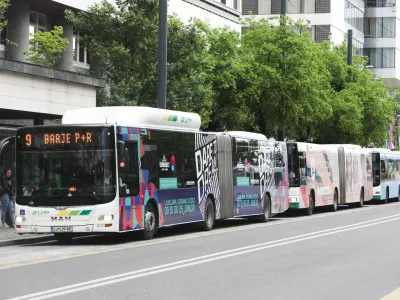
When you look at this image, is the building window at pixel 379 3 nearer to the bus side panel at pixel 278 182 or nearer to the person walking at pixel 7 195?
the bus side panel at pixel 278 182

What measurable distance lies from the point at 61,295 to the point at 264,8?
75.6 metres

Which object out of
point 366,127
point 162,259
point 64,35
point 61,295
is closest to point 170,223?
point 162,259

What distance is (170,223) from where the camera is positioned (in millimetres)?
23391

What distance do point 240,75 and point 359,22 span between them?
5316 cm

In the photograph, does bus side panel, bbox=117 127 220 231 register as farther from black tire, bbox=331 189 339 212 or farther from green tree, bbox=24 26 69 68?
black tire, bbox=331 189 339 212

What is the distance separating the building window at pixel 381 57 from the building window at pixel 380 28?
153cm

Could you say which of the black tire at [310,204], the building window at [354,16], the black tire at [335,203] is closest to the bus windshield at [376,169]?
the black tire at [335,203]

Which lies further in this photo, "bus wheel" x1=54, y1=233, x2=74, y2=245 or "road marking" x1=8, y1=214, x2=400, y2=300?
"bus wheel" x1=54, y1=233, x2=74, y2=245

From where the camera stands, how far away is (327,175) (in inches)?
1599

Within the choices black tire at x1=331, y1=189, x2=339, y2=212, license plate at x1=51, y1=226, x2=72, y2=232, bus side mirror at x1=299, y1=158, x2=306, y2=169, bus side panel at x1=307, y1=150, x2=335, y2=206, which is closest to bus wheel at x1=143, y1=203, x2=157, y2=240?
license plate at x1=51, y1=226, x2=72, y2=232

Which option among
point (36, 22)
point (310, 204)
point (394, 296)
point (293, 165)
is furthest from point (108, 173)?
point (36, 22)

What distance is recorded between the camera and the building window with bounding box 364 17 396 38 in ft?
306

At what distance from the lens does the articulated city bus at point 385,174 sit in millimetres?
49875

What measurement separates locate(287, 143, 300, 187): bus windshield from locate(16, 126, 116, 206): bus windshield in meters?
16.5
